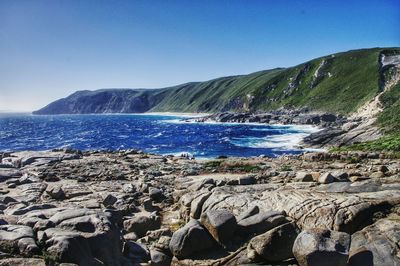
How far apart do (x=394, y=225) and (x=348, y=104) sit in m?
126

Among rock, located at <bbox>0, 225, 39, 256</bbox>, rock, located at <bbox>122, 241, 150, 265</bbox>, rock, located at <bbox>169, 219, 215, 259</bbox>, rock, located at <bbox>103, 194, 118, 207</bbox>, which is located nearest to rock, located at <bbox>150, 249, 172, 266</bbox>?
rock, located at <bbox>122, 241, 150, 265</bbox>

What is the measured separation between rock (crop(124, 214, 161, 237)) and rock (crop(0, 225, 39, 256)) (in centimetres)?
604

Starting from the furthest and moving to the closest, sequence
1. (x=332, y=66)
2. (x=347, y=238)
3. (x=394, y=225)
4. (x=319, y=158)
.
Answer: (x=332, y=66)
(x=319, y=158)
(x=394, y=225)
(x=347, y=238)

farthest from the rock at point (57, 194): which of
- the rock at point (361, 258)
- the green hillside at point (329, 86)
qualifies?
the green hillside at point (329, 86)

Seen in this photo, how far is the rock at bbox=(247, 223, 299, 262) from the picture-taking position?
37.5 ft

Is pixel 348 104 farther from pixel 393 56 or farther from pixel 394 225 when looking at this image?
pixel 394 225

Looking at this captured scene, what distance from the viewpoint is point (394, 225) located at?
38.5 ft

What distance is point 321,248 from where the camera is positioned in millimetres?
10172

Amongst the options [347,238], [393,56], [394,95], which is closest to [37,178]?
[347,238]

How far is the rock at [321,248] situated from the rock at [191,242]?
11.0 ft

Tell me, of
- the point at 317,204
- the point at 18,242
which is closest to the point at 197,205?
the point at 317,204

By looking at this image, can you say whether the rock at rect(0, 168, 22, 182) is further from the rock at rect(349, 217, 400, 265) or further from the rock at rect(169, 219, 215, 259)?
the rock at rect(349, 217, 400, 265)

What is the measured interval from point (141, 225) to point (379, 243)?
969 cm

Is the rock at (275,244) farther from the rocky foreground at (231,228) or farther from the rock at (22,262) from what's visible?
the rock at (22,262)
